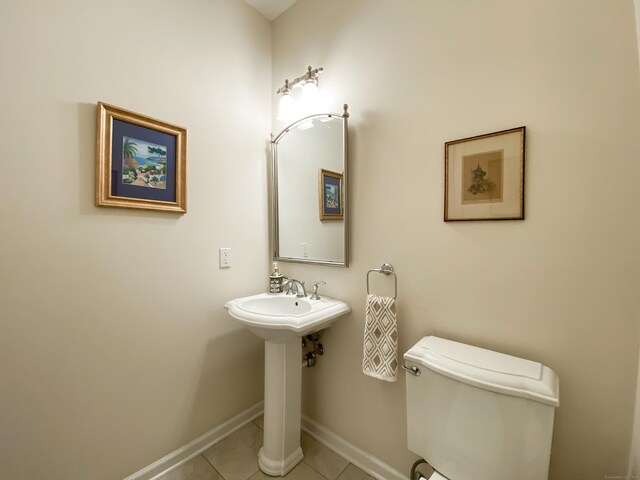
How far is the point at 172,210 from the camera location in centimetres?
131

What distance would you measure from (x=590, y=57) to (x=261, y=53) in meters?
1.70

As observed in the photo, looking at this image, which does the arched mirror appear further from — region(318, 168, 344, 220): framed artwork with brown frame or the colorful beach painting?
the colorful beach painting

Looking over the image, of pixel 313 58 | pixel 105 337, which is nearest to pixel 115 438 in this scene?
pixel 105 337

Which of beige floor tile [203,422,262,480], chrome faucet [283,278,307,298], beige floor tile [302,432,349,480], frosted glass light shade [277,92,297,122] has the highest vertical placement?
frosted glass light shade [277,92,297,122]

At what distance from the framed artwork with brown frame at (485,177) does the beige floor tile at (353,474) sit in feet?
4.40

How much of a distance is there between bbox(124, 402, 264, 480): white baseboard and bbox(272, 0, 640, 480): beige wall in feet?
1.97

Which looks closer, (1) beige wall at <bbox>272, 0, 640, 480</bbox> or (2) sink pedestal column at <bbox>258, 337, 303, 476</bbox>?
(1) beige wall at <bbox>272, 0, 640, 480</bbox>

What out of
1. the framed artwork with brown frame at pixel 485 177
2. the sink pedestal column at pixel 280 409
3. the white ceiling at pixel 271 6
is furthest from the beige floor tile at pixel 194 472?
the white ceiling at pixel 271 6

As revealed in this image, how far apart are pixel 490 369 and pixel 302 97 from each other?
162 centimetres

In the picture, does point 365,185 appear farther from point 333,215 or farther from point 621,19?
point 621,19

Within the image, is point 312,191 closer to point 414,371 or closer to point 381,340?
point 381,340

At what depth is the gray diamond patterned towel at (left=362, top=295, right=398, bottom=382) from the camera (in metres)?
1.17

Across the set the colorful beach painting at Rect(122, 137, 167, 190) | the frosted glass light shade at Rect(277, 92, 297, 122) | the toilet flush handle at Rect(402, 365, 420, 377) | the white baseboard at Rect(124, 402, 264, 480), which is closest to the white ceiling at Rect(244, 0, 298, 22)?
the frosted glass light shade at Rect(277, 92, 297, 122)

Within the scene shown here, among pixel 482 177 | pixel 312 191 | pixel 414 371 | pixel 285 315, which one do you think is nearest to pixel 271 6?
pixel 312 191
